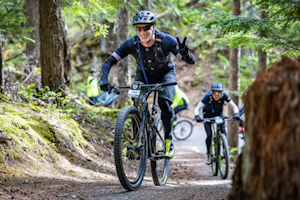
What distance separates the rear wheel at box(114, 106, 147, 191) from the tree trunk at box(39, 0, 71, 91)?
13.9 feet

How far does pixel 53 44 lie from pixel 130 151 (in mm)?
4907

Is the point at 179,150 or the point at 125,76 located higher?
the point at 125,76

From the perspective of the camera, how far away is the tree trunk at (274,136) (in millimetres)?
1679

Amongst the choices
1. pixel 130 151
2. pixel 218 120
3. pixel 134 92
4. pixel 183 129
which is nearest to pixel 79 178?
pixel 130 151

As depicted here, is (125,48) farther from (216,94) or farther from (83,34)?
(83,34)

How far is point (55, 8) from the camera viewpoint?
8125 millimetres

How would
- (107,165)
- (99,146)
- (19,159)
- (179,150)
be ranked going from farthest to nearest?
1. (179,150)
2. (99,146)
3. (107,165)
4. (19,159)

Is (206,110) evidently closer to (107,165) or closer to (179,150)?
(107,165)

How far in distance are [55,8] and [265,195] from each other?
25.5 ft

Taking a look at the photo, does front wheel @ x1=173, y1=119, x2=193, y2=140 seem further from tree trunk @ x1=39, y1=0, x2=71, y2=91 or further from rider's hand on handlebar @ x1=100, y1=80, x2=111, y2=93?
rider's hand on handlebar @ x1=100, y1=80, x2=111, y2=93

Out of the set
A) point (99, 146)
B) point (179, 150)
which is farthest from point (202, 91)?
point (99, 146)

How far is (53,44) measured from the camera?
27.2ft

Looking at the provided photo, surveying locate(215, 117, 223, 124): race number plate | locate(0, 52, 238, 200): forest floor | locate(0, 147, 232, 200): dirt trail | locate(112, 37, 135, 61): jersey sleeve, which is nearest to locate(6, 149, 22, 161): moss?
locate(0, 52, 238, 200): forest floor

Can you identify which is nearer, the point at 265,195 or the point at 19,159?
the point at 265,195
